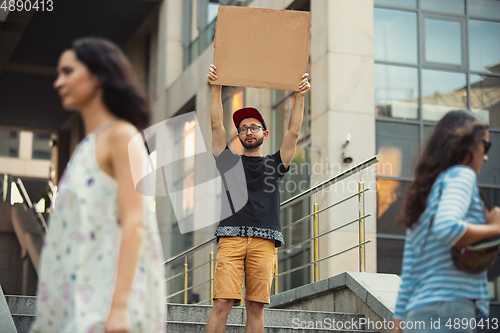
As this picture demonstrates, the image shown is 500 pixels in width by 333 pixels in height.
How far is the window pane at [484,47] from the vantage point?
1338 cm

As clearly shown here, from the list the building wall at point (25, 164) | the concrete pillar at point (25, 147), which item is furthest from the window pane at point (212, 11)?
the concrete pillar at point (25, 147)

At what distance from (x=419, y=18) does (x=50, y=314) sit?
11783mm

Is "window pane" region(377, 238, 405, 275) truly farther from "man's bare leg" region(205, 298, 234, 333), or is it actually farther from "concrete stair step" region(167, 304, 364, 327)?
"man's bare leg" region(205, 298, 234, 333)

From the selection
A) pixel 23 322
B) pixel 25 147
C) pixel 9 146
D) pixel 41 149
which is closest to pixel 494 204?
pixel 23 322

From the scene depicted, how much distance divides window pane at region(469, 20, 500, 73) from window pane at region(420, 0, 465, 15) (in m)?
0.34

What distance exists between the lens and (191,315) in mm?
6898

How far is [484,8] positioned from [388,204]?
4483 mm

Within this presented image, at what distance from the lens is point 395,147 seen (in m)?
12.5

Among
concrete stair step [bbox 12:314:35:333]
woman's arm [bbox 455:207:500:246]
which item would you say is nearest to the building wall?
concrete stair step [bbox 12:314:35:333]

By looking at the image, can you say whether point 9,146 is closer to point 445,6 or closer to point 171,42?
point 171,42

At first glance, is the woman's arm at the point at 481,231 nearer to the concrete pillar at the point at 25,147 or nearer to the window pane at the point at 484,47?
the window pane at the point at 484,47

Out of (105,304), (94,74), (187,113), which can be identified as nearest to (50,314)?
(105,304)

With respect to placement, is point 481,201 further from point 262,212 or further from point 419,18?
point 419,18

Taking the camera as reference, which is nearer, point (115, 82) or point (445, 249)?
point (115, 82)
